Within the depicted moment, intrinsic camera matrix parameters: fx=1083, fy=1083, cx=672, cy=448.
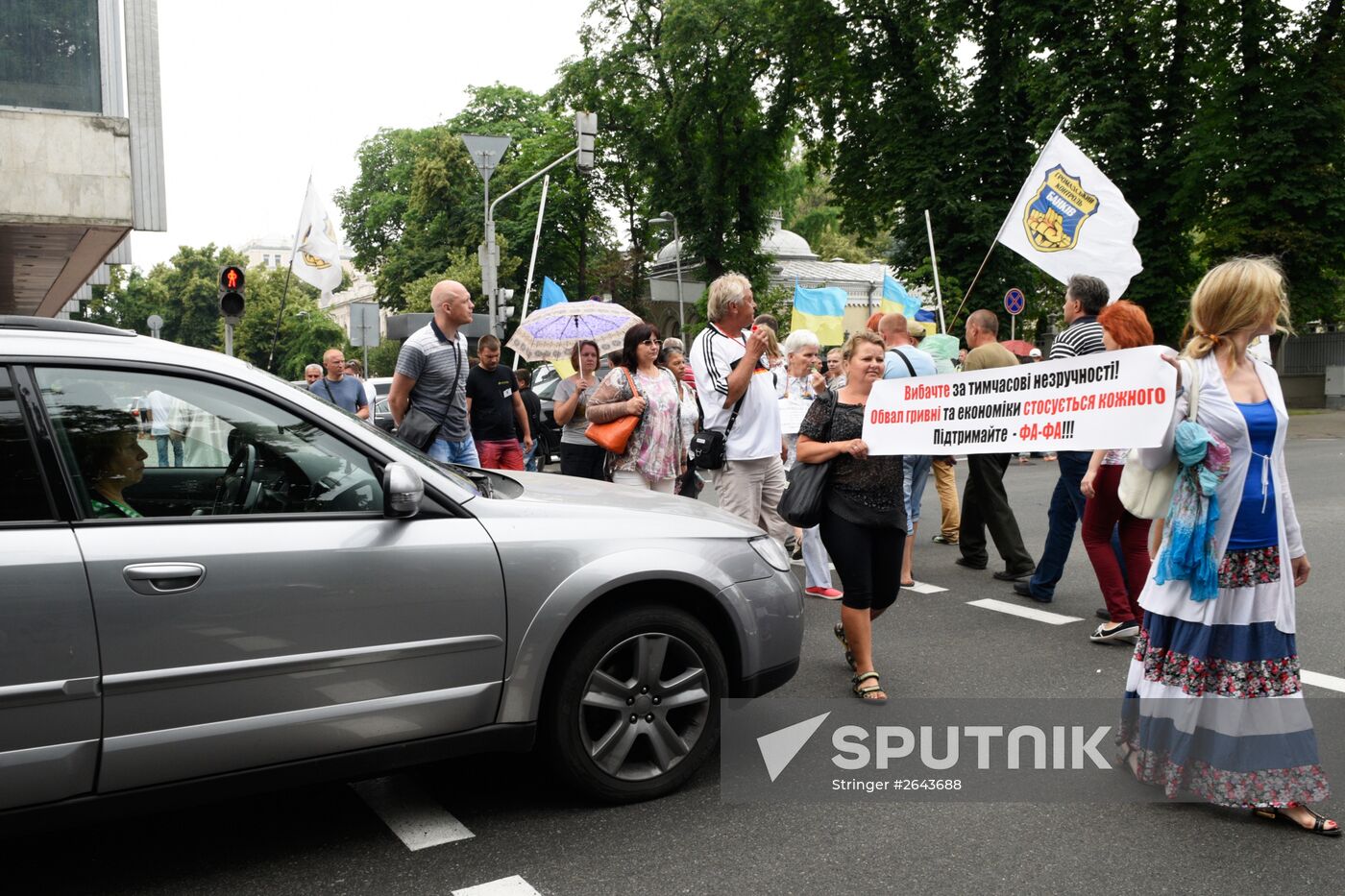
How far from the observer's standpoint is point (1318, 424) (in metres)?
23.7

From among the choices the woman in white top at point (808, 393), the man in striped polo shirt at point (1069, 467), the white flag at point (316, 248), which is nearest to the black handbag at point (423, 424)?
the woman in white top at point (808, 393)

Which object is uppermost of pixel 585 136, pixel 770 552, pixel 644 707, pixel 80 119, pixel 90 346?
pixel 585 136

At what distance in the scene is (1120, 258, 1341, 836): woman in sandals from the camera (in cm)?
344

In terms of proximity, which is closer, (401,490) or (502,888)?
(502,888)

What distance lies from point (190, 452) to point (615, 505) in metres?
1.43

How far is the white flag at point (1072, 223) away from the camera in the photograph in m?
8.40

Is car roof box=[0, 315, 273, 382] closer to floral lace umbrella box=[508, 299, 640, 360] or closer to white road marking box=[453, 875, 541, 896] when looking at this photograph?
white road marking box=[453, 875, 541, 896]

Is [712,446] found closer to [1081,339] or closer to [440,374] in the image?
[440,374]

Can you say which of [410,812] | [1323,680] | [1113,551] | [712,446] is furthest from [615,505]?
[1323,680]

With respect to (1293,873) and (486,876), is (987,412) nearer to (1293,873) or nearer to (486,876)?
(1293,873)

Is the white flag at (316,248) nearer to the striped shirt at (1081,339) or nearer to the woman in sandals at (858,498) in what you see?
the striped shirt at (1081,339)

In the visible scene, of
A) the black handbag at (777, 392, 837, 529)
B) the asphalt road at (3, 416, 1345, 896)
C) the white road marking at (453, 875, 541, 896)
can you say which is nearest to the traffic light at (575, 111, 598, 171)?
the black handbag at (777, 392, 837, 529)

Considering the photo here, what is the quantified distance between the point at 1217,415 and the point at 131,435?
333 centimetres

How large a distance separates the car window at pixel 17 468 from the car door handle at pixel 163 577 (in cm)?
27
